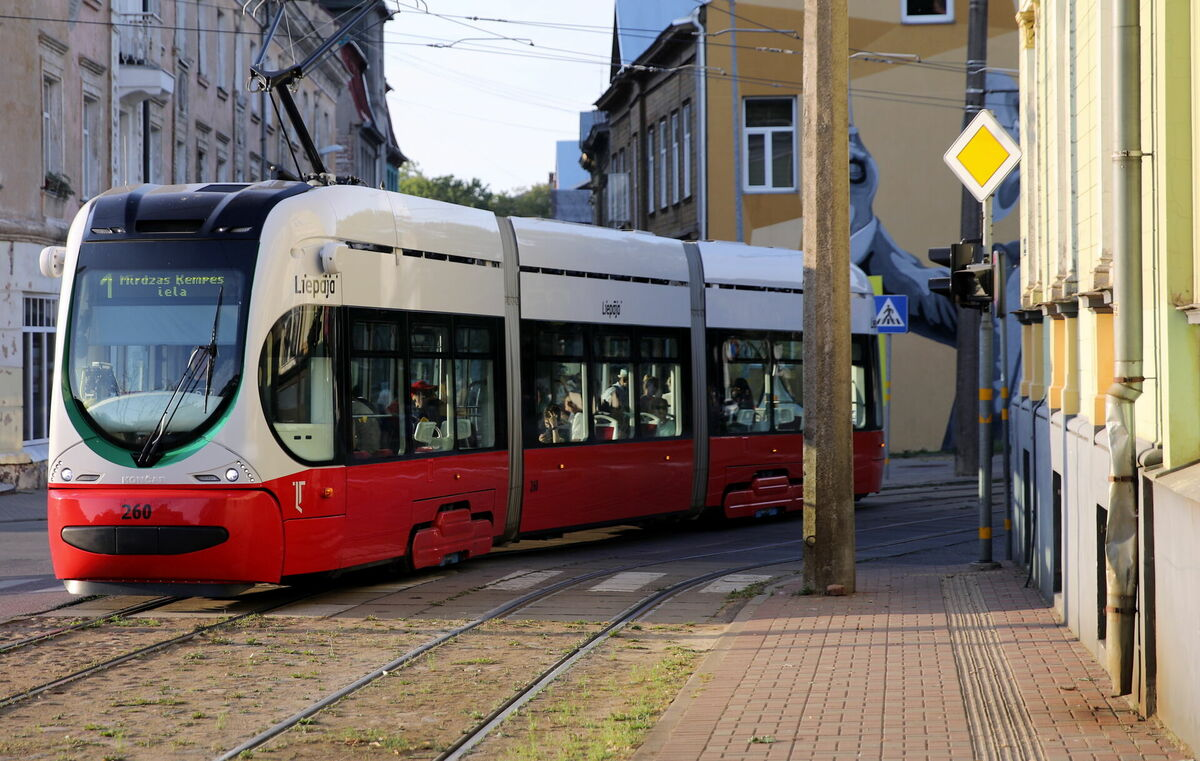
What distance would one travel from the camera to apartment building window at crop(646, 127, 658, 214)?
1781 inches

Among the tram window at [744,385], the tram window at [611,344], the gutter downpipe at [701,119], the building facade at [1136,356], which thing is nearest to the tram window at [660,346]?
the tram window at [611,344]

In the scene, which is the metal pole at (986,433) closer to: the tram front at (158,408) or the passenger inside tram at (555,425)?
the passenger inside tram at (555,425)

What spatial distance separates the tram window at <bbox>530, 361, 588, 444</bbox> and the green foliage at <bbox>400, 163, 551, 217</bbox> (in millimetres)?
80038

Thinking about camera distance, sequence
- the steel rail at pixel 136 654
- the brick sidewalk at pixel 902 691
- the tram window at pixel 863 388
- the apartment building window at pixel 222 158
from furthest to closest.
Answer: the apartment building window at pixel 222 158 → the tram window at pixel 863 388 → the steel rail at pixel 136 654 → the brick sidewalk at pixel 902 691

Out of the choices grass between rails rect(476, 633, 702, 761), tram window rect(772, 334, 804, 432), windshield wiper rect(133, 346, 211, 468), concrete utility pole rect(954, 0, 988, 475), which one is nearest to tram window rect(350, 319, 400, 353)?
windshield wiper rect(133, 346, 211, 468)

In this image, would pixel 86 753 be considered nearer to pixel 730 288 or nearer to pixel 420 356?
pixel 420 356

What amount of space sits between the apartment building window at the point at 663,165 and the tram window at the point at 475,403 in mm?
28367

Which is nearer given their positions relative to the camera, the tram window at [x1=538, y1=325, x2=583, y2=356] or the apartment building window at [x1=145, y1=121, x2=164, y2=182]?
the tram window at [x1=538, y1=325, x2=583, y2=356]

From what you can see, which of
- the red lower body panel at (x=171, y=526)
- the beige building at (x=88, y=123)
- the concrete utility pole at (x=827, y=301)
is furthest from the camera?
the beige building at (x=88, y=123)

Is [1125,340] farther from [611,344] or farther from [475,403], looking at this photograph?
[611,344]

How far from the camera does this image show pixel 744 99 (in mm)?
36781

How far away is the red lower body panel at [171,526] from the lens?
1145cm

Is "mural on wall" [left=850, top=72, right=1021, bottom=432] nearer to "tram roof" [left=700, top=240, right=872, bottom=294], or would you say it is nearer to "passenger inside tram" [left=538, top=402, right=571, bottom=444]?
"tram roof" [left=700, top=240, right=872, bottom=294]

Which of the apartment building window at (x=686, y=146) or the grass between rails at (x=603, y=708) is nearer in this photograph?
the grass between rails at (x=603, y=708)
